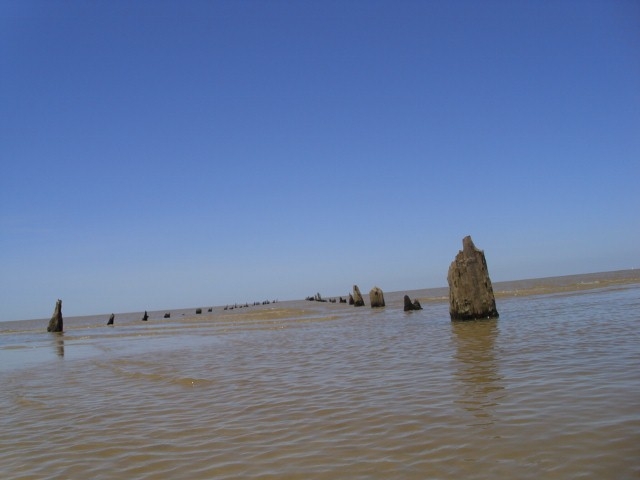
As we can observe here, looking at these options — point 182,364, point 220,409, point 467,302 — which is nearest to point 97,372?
point 182,364

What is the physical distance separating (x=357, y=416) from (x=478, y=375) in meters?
2.21

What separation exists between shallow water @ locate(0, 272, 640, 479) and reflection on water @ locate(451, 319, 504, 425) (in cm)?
3

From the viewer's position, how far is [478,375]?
20.8ft

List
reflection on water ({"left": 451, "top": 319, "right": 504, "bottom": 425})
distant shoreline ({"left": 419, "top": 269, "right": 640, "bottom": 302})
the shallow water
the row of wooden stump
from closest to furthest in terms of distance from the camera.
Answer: the shallow water → reflection on water ({"left": 451, "top": 319, "right": 504, "bottom": 425}) → the row of wooden stump → distant shoreline ({"left": 419, "top": 269, "right": 640, "bottom": 302})

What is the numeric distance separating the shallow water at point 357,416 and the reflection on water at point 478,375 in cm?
3

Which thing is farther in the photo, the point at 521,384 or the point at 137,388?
the point at 137,388

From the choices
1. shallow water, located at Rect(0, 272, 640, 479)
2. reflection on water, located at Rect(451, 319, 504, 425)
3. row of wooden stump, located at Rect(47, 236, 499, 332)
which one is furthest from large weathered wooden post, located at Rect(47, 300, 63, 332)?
reflection on water, located at Rect(451, 319, 504, 425)

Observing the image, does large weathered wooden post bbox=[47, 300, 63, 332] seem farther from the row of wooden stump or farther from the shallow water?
the row of wooden stump

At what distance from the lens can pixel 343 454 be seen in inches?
152

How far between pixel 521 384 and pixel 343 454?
2.79 m

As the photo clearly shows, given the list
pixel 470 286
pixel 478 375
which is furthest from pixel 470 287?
pixel 478 375

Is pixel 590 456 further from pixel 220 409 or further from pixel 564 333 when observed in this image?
pixel 564 333

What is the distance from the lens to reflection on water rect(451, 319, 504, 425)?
189 inches

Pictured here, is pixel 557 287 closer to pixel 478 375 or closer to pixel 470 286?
pixel 470 286
